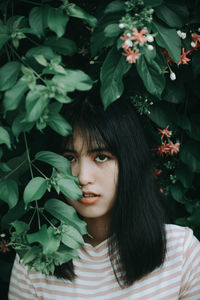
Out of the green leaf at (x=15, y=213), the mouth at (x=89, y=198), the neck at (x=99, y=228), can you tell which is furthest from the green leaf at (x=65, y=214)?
the neck at (x=99, y=228)

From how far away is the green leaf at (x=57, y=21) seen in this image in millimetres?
855

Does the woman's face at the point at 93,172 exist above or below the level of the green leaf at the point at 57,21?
below

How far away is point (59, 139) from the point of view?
124cm

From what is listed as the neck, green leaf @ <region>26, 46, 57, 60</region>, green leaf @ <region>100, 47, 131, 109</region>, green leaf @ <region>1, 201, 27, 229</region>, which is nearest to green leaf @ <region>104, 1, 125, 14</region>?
green leaf @ <region>100, 47, 131, 109</region>

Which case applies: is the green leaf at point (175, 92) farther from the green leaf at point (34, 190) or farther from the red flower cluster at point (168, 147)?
the green leaf at point (34, 190)

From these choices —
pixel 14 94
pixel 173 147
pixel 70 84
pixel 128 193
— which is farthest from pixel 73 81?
pixel 173 147

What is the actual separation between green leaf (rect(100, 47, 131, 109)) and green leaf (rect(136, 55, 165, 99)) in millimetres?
59

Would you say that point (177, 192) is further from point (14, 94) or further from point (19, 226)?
point (14, 94)

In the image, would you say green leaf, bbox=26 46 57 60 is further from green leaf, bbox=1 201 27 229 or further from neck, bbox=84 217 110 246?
neck, bbox=84 217 110 246

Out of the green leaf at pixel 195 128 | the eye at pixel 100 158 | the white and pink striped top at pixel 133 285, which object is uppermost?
the eye at pixel 100 158

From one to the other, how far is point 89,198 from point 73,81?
18.2 inches

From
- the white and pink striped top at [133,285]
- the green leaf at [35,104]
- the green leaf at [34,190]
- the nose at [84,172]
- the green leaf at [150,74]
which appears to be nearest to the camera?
the green leaf at [35,104]

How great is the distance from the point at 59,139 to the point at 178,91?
0.47m

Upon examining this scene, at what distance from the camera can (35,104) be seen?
778 millimetres
